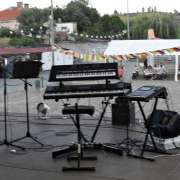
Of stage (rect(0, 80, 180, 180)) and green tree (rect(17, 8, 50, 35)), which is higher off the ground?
green tree (rect(17, 8, 50, 35))

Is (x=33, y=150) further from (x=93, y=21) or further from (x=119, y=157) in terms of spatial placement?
(x=93, y=21)

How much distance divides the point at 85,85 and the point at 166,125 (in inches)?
54.0

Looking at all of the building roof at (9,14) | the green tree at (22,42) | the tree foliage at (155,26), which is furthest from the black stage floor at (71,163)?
the building roof at (9,14)

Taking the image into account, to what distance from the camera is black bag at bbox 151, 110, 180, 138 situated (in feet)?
20.7

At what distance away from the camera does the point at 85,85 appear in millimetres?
5664

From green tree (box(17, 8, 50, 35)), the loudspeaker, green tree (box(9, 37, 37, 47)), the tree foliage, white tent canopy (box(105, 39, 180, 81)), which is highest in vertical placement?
green tree (box(17, 8, 50, 35))

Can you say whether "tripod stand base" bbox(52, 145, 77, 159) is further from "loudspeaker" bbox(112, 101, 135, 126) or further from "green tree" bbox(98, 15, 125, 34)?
"green tree" bbox(98, 15, 125, 34)

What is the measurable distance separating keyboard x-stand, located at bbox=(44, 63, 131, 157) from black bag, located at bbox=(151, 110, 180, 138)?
924 mm

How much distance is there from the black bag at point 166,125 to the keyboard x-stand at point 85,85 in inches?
36.4

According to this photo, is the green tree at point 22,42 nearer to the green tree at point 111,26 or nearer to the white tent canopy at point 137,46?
the green tree at point 111,26

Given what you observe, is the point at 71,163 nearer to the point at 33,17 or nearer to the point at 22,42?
the point at 22,42

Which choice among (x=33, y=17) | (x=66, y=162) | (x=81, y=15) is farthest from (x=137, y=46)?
(x=81, y=15)

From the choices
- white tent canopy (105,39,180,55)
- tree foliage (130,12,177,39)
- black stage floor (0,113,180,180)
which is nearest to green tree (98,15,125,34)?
tree foliage (130,12,177,39)

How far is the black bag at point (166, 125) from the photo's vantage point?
6.31 m
